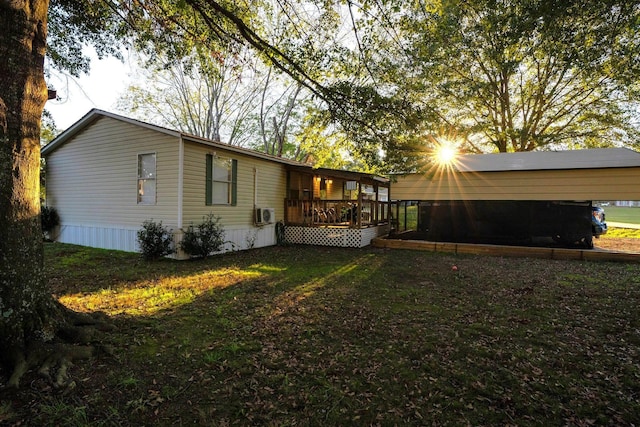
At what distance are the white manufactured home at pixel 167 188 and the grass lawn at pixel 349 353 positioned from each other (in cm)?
274

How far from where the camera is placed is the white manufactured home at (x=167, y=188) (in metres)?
8.34

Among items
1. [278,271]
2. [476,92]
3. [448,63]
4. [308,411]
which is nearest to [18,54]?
[308,411]

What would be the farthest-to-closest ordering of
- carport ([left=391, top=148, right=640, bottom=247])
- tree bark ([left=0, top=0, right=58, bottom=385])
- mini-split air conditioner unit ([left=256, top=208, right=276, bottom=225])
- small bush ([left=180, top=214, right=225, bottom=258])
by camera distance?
mini-split air conditioner unit ([left=256, top=208, right=276, bottom=225])
carport ([left=391, top=148, right=640, bottom=247])
small bush ([left=180, top=214, right=225, bottom=258])
tree bark ([left=0, top=0, right=58, bottom=385])

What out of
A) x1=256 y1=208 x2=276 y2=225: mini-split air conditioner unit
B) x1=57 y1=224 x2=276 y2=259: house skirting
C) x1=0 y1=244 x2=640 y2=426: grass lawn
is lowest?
x1=0 y1=244 x2=640 y2=426: grass lawn

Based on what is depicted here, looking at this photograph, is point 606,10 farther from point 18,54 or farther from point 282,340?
point 18,54

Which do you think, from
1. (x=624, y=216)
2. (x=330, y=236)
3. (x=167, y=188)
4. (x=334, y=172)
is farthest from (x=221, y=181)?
(x=624, y=216)

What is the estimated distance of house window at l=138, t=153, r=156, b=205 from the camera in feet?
28.2

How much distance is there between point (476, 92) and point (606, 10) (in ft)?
38.9

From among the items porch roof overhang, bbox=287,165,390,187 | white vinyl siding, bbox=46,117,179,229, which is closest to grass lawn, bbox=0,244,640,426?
white vinyl siding, bbox=46,117,179,229

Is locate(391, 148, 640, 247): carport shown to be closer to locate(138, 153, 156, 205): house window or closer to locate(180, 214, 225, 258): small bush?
locate(180, 214, 225, 258): small bush

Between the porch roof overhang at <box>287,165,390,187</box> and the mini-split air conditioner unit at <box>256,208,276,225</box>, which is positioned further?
the porch roof overhang at <box>287,165,390,187</box>

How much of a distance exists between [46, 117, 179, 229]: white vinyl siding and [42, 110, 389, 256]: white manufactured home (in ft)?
0.09

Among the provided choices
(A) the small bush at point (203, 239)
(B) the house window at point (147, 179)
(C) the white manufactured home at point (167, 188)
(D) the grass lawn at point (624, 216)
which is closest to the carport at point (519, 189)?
(C) the white manufactured home at point (167, 188)

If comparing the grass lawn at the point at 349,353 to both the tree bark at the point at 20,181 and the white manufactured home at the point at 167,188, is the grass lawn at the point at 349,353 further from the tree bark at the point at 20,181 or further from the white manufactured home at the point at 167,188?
the white manufactured home at the point at 167,188
